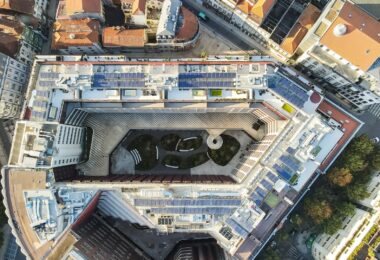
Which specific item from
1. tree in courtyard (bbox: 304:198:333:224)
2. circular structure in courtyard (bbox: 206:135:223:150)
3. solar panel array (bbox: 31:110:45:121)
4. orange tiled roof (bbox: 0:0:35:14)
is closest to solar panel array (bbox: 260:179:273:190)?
tree in courtyard (bbox: 304:198:333:224)

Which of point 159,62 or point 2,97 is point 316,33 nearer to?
point 159,62

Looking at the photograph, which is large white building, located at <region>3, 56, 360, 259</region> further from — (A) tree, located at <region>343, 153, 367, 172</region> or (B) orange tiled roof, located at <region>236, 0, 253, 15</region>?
(B) orange tiled roof, located at <region>236, 0, 253, 15</region>

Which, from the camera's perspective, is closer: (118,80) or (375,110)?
(118,80)

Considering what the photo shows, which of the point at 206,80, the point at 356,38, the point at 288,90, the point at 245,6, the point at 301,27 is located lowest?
the point at 206,80

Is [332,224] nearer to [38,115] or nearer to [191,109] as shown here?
[191,109]

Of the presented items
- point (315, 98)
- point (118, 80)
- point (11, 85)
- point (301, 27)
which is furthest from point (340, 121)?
point (11, 85)

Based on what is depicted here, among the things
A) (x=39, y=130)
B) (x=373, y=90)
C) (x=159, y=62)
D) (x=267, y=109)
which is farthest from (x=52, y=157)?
(x=373, y=90)

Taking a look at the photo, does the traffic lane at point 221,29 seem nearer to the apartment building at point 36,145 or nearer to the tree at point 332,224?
the apartment building at point 36,145
